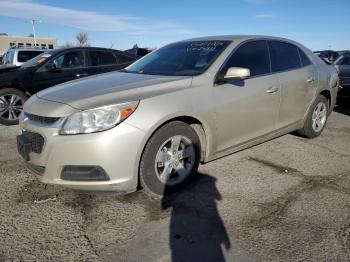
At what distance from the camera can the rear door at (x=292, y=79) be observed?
4.53 m

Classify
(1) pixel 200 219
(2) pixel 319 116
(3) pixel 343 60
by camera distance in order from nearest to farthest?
(1) pixel 200 219 → (2) pixel 319 116 → (3) pixel 343 60

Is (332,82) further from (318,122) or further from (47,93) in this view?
(47,93)

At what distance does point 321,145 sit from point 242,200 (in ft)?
8.31

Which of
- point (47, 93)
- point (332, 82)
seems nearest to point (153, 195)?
point (47, 93)

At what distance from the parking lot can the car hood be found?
96 centimetres

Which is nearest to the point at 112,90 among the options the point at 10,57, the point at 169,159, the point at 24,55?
the point at 169,159

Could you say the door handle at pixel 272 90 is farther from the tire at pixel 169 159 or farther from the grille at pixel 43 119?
the grille at pixel 43 119

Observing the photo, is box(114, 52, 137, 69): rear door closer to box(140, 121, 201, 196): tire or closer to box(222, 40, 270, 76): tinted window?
box(222, 40, 270, 76): tinted window

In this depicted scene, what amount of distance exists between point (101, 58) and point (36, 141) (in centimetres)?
515

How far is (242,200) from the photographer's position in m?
3.33

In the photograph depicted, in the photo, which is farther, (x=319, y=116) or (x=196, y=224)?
(x=319, y=116)

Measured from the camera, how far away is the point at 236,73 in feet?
11.9

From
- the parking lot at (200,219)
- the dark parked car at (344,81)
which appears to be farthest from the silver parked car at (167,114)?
the dark parked car at (344,81)

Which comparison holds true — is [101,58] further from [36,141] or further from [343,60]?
[343,60]
